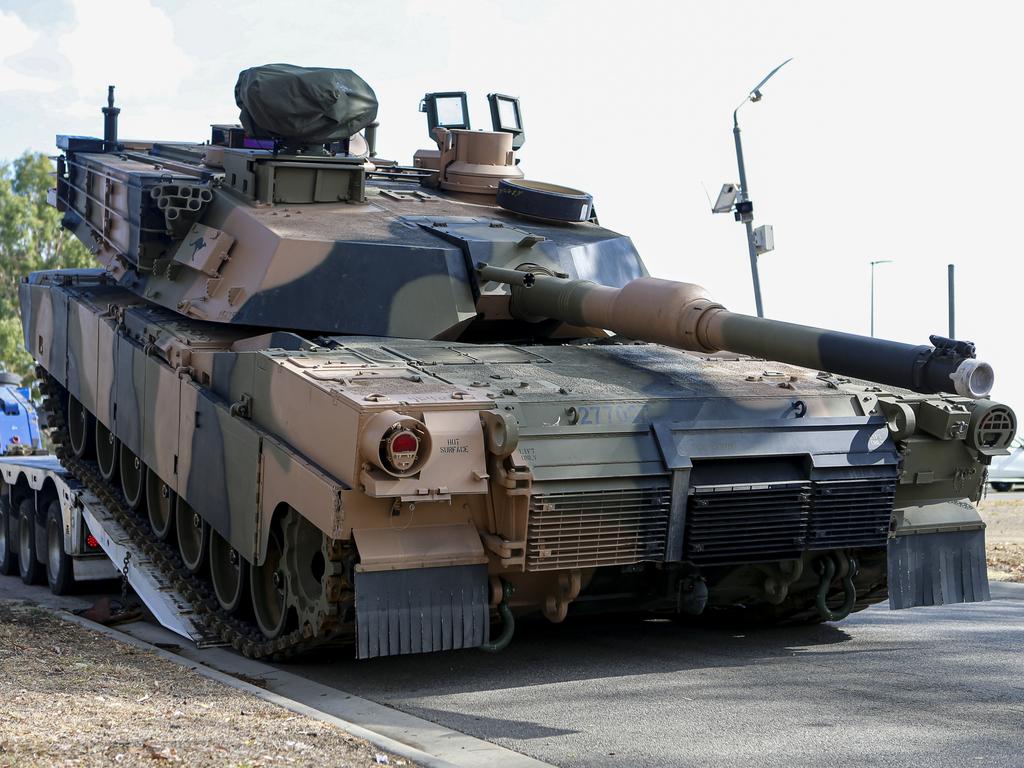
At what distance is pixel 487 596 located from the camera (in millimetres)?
8000

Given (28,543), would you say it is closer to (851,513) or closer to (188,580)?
(188,580)

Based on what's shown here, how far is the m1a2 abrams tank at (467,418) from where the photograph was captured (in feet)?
25.6

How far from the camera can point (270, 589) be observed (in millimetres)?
9258

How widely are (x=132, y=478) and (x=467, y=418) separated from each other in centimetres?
547

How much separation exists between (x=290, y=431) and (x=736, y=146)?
1294 cm

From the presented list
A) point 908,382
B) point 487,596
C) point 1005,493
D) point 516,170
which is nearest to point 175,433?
point 487,596

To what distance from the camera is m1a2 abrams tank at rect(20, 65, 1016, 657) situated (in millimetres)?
7801

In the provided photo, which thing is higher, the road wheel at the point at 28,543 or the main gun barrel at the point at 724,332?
the main gun barrel at the point at 724,332

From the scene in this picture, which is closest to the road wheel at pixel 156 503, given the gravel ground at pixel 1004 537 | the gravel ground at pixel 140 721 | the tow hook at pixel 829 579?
the gravel ground at pixel 140 721

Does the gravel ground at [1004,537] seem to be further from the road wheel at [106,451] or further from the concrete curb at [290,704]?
the road wheel at [106,451]

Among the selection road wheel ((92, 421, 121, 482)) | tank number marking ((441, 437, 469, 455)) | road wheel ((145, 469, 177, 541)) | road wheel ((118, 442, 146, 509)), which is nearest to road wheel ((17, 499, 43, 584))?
road wheel ((92, 421, 121, 482))

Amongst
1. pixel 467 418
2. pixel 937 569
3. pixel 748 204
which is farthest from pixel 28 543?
pixel 748 204

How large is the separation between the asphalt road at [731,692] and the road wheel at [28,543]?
18.0ft

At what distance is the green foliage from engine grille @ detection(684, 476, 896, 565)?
136 ft
